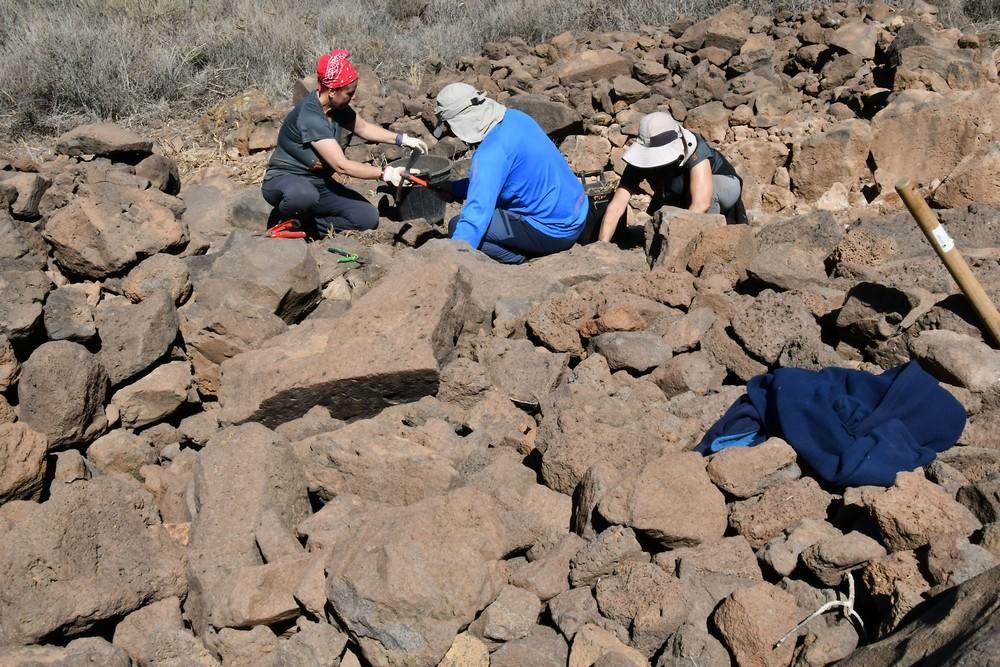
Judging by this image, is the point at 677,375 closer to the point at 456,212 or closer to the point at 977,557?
the point at 977,557

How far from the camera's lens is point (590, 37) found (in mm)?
10148

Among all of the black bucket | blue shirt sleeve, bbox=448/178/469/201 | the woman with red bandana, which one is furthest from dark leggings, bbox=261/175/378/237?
blue shirt sleeve, bbox=448/178/469/201

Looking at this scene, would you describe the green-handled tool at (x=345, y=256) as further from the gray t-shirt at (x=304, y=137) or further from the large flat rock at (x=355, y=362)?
the large flat rock at (x=355, y=362)

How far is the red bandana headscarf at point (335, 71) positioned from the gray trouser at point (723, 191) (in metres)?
2.40

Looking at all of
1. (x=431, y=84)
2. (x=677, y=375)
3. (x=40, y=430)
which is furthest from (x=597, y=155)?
(x=40, y=430)

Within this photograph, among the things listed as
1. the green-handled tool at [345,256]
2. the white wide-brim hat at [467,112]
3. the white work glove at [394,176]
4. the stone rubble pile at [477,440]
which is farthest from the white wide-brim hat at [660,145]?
the green-handled tool at [345,256]

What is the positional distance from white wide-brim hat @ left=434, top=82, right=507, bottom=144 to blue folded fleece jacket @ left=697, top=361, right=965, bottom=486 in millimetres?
2531

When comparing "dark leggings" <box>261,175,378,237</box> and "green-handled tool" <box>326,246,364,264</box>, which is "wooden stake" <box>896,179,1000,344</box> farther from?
"dark leggings" <box>261,175,378,237</box>

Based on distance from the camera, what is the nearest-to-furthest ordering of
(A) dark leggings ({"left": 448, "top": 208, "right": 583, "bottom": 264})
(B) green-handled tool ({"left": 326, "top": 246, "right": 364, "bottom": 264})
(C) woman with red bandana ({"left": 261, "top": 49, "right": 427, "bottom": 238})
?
(B) green-handled tool ({"left": 326, "top": 246, "right": 364, "bottom": 264}) → (A) dark leggings ({"left": 448, "top": 208, "right": 583, "bottom": 264}) → (C) woman with red bandana ({"left": 261, "top": 49, "right": 427, "bottom": 238})

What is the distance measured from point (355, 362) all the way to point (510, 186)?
206 centimetres

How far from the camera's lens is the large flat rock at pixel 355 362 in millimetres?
3943

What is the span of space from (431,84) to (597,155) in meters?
2.19

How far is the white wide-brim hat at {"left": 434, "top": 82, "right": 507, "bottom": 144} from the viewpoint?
5.41m

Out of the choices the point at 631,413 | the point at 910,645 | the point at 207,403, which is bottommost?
the point at 207,403
